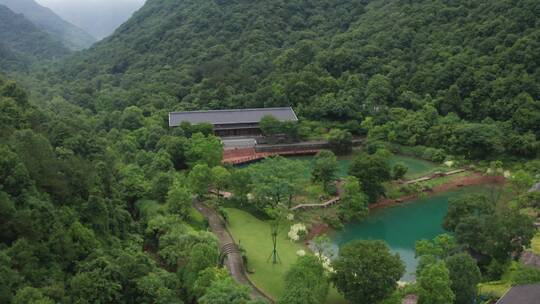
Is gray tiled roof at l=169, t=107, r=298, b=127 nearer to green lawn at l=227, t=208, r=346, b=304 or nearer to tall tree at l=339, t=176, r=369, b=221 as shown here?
green lawn at l=227, t=208, r=346, b=304

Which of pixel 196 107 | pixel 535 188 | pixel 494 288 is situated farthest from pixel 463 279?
pixel 196 107

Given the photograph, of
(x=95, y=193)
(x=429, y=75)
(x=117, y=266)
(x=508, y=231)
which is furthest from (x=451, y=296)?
(x=429, y=75)

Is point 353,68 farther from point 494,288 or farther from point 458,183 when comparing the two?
point 494,288

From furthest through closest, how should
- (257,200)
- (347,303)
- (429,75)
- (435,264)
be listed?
(429,75)
(257,200)
(347,303)
(435,264)

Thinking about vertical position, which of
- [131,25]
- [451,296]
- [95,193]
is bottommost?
[451,296]

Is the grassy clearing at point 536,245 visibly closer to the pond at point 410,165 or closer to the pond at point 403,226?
the pond at point 403,226

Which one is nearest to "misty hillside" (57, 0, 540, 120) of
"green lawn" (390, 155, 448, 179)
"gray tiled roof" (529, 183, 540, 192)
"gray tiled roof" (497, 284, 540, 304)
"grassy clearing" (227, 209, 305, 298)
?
"green lawn" (390, 155, 448, 179)

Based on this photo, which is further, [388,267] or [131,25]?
[131,25]

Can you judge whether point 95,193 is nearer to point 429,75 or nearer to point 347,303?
point 347,303
